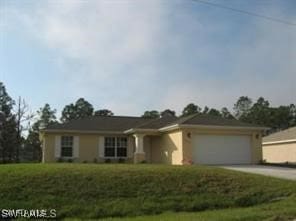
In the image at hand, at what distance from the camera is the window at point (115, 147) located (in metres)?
30.8

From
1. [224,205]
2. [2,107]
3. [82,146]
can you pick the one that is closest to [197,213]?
[224,205]

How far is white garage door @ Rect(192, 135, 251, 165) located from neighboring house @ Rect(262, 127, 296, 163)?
9930 millimetres

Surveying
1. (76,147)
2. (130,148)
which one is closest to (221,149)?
(130,148)

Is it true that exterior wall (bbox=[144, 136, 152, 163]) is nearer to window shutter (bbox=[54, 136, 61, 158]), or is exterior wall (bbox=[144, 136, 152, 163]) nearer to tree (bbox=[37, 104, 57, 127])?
window shutter (bbox=[54, 136, 61, 158])

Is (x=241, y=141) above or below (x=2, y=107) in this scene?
below

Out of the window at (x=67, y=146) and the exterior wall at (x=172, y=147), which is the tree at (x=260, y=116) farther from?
the window at (x=67, y=146)

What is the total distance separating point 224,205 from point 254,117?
6024 centimetres

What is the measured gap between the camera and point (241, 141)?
2844 cm

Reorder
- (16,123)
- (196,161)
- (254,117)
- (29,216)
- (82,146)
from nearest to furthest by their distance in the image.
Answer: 1. (29,216)
2. (196,161)
3. (82,146)
4. (16,123)
5. (254,117)

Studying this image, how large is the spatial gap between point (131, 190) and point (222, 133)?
15.0 meters

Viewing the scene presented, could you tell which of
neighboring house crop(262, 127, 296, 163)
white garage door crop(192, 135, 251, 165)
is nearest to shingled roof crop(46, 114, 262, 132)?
white garage door crop(192, 135, 251, 165)

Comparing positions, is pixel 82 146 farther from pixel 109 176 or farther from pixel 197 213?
pixel 197 213

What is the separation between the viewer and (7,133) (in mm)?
49906

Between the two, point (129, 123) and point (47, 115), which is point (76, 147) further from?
point (47, 115)
